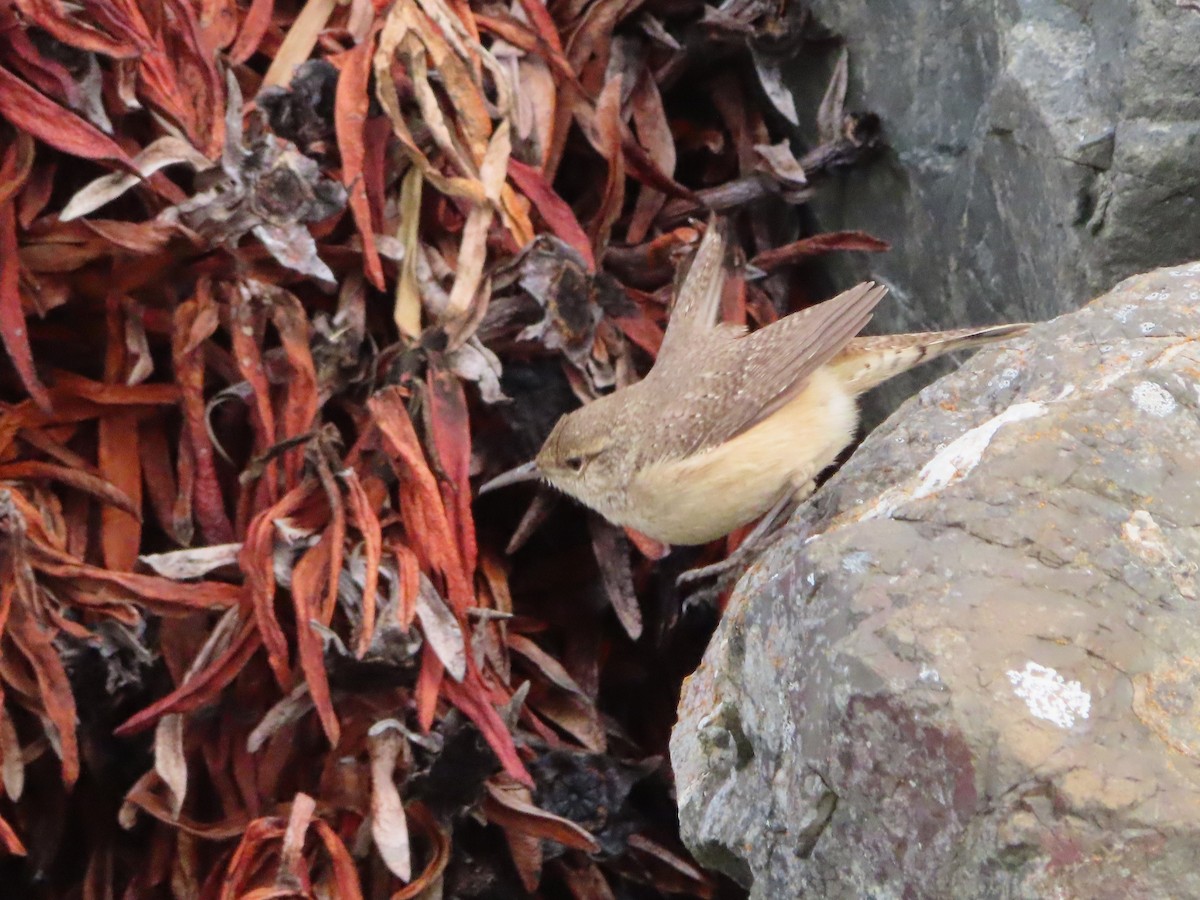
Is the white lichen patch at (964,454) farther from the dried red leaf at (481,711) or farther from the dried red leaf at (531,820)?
the dried red leaf at (531,820)

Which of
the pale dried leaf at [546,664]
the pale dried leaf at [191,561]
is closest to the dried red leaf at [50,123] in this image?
the pale dried leaf at [191,561]

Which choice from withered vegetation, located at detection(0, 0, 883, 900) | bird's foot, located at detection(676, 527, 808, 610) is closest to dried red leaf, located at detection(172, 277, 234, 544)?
withered vegetation, located at detection(0, 0, 883, 900)

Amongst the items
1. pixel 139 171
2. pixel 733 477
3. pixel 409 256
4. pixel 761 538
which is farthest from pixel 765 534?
pixel 139 171

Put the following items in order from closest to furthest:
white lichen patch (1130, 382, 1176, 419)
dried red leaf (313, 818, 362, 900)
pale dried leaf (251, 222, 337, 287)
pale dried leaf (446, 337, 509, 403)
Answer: white lichen patch (1130, 382, 1176, 419) < dried red leaf (313, 818, 362, 900) < pale dried leaf (251, 222, 337, 287) < pale dried leaf (446, 337, 509, 403)

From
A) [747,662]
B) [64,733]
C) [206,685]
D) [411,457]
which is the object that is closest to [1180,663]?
[747,662]

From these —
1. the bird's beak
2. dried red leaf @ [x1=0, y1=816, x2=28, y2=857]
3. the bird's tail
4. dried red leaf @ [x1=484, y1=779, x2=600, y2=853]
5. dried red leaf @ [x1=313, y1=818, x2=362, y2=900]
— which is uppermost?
the bird's tail

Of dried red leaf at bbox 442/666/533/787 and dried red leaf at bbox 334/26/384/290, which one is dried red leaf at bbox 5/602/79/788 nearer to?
dried red leaf at bbox 442/666/533/787
